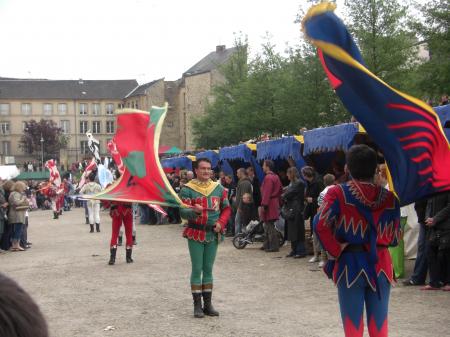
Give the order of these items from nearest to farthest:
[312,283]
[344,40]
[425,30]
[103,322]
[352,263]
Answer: [344,40] → [352,263] → [103,322] → [312,283] → [425,30]

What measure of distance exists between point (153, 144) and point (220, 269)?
4384mm

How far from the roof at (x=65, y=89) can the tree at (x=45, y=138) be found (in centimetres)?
666

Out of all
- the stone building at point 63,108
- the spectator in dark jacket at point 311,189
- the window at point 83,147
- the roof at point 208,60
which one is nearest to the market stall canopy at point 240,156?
the spectator in dark jacket at point 311,189

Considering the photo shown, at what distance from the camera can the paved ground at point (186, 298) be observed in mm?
7652

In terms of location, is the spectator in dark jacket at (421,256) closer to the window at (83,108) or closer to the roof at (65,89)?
the roof at (65,89)

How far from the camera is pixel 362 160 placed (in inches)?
195

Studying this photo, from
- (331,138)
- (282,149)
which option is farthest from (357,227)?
(282,149)

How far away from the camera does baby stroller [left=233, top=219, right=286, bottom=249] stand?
16203 millimetres

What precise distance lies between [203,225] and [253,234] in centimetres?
860

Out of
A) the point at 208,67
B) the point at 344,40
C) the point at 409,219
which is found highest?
the point at 208,67

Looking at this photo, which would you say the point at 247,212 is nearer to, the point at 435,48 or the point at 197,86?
the point at 435,48

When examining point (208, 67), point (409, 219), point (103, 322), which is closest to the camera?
point (103, 322)

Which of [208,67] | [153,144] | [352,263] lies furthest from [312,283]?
[208,67]

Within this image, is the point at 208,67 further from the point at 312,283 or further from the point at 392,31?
the point at 312,283
